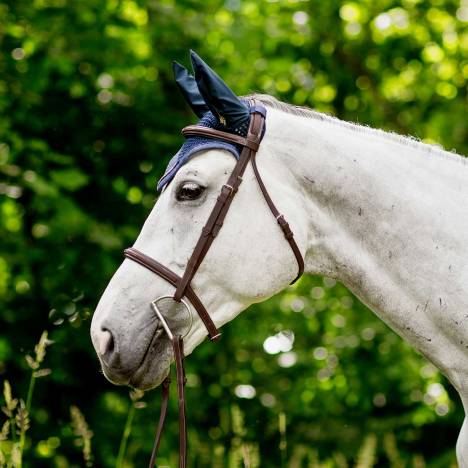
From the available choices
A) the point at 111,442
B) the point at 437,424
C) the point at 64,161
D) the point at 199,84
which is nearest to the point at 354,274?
the point at 199,84

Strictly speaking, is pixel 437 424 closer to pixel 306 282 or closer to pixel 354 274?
pixel 306 282

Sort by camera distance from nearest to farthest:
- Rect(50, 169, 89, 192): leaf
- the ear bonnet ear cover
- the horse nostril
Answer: the horse nostril, the ear bonnet ear cover, Rect(50, 169, 89, 192): leaf

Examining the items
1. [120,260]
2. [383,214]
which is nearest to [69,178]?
[120,260]

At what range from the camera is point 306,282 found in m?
7.50

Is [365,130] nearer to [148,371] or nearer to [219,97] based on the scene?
[219,97]

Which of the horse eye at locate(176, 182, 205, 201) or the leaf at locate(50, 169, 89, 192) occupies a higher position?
the horse eye at locate(176, 182, 205, 201)

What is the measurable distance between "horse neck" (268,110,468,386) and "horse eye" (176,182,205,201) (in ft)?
1.15

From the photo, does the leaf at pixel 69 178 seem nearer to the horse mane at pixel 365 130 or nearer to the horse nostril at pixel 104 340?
the horse mane at pixel 365 130

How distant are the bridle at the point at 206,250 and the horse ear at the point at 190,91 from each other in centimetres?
17

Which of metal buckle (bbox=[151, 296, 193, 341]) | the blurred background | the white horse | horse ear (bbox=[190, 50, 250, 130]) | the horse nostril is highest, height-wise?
horse ear (bbox=[190, 50, 250, 130])

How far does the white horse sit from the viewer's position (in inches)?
97.6

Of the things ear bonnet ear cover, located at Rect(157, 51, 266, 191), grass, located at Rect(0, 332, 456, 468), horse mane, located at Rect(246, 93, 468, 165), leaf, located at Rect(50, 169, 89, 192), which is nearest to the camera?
ear bonnet ear cover, located at Rect(157, 51, 266, 191)

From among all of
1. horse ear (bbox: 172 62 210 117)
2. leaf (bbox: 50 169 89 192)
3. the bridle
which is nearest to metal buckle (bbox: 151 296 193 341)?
the bridle

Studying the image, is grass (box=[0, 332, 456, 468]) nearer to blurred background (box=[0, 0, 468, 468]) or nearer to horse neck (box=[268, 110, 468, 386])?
blurred background (box=[0, 0, 468, 468])
